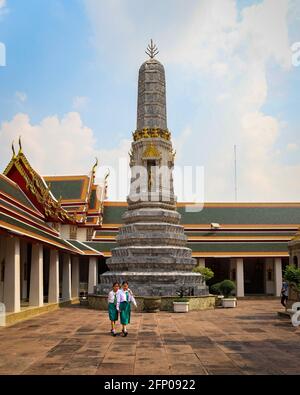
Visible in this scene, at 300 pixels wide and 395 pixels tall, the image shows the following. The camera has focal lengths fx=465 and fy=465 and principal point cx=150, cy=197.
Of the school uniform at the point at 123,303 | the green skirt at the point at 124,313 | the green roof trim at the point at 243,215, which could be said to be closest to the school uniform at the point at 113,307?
the school uniform at the point at 123,303

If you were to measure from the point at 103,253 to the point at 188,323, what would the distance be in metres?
18.8

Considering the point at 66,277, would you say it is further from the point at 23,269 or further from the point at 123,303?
the point at 123,303

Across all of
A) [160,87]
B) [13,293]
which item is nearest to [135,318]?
[13,293]

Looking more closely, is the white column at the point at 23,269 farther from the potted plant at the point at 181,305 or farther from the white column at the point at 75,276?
the potted plant at the point at 181,305

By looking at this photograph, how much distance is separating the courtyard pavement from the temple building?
4.29m

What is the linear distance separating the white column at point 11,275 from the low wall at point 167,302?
637cm

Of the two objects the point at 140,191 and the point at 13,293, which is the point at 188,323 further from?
the point at 140,191

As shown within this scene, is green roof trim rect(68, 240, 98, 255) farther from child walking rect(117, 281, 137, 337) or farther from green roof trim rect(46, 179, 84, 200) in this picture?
child walking rect(117, 281, 137, 337)

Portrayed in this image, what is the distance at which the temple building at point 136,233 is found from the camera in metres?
21.8

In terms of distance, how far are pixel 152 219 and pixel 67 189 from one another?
14933mm

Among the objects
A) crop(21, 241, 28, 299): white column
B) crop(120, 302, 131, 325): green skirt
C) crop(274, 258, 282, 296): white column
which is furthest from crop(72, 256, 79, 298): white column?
crop(120, 302, 131, 325): green skirt

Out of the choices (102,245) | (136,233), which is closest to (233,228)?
(102,245)

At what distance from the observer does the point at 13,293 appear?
17.6m

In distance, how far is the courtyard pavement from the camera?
8.65 m
